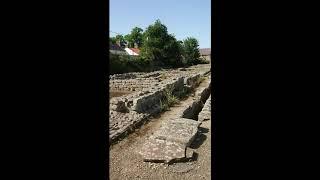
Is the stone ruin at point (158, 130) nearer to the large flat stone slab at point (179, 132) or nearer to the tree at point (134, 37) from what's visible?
the large flat stone slab at point (179, 132)

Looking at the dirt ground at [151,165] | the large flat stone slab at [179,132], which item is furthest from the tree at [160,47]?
the dirt ground at [151,165]

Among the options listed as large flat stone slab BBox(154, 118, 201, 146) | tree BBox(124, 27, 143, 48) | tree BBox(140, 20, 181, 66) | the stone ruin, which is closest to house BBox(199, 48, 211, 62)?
tree BBox(124, 27, 143, 48)

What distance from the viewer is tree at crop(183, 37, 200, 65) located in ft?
160

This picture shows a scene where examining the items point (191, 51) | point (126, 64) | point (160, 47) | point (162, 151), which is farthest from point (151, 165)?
point (191, 51)

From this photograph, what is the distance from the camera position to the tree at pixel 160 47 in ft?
133

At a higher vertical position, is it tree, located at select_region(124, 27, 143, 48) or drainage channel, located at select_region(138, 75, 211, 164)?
tree, located at select_region(124, 27, 143, 48)

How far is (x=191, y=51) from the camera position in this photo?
5275 cm

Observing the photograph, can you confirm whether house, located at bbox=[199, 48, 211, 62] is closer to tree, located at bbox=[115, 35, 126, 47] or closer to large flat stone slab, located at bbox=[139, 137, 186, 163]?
tree, located at bbox=[115, 35, 126, 47]

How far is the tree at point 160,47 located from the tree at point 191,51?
598 cm

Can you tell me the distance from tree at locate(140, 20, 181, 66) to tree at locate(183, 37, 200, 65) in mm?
5982
